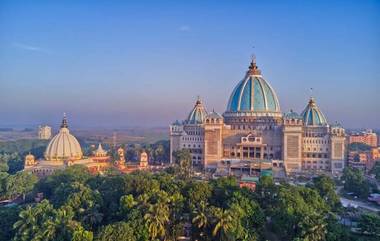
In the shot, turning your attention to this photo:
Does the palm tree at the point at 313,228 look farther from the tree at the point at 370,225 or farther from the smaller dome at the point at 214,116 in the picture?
the smaller dome at the point at 214,116

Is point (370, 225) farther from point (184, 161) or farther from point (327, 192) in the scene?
point (184, 161)

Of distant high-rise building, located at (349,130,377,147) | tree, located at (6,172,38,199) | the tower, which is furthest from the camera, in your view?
distant high-rise building, located at (349,130,377,147)

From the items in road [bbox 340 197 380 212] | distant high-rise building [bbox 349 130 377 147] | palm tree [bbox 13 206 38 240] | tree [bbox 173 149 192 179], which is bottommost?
road [bbox 340 197 380 212]

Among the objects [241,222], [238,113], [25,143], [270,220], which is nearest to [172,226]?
[241,222]

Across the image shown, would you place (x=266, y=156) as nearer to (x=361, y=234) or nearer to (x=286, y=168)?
(x=286, y=168)

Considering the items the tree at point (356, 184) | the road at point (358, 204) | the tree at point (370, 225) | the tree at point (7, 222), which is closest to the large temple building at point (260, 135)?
the tree at point (356, 184)

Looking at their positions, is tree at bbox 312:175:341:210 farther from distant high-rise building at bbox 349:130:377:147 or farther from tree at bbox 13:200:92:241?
distant high-rise building at bbox 349:130:377:147

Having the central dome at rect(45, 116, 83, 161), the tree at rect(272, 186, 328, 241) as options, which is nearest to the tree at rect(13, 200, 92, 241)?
the tree at rect(272, 186, 328, 241)

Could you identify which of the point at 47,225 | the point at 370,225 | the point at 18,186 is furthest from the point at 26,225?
the point at 370,225
